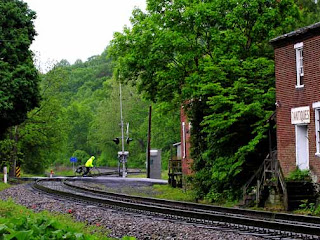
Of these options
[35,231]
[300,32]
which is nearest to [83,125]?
[300,32]

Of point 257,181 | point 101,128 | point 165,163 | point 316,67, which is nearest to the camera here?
point 316,67

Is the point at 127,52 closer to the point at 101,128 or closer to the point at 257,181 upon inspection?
the point at 257,181

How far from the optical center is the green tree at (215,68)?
26.6m

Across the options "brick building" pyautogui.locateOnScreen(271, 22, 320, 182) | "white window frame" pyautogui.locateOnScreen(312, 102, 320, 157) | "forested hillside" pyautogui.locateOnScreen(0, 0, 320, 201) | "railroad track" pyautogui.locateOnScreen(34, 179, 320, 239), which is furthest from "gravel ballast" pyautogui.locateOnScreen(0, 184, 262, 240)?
"forested hillside" pyautogui.locateOnScreen(0, 0, 320, 201)

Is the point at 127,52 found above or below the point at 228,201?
above

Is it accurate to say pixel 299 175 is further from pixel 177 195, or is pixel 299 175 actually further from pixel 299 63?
pixel 177 195

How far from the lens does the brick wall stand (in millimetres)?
22844

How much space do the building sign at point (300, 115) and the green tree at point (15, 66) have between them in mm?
20708

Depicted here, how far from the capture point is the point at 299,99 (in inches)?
934

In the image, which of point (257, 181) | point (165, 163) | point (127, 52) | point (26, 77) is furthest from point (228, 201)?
point (165, 163)

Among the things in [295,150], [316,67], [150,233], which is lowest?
[150,233]

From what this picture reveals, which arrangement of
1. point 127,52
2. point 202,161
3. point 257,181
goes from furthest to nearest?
point 127,52 → point 202,161 → point 257,181

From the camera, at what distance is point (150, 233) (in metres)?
13.5

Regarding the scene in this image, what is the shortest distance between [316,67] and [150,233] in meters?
11.6
